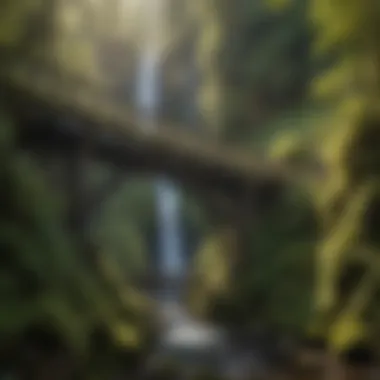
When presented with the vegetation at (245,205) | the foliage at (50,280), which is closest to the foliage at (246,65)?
the vegetation at (245,205)

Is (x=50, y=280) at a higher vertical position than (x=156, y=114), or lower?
lower

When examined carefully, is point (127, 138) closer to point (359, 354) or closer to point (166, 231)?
point (166, 231)

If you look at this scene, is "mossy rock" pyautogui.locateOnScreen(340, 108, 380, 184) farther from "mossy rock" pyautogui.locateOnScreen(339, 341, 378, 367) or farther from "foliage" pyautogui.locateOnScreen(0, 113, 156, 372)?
"foliage" pyautogui.locateOnScreen(0, 113, 156, 372)

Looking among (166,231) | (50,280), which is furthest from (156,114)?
(50,280)

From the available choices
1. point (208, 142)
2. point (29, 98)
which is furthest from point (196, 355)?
point (29, 98)

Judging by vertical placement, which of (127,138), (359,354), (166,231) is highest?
(127,138)

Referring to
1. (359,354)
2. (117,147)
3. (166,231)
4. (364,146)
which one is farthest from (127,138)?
(359,354)

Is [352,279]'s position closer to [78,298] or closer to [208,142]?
[208,142]
